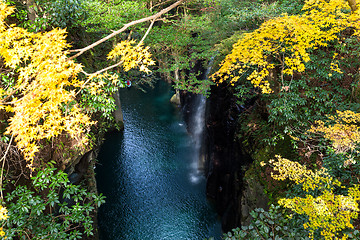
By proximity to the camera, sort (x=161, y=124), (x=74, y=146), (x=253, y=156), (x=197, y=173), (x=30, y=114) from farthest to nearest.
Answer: (x=161, y=124)
(x=197, y=173)
(x=253, y=156)
(x=74, y=146)
(x=30, y=114)

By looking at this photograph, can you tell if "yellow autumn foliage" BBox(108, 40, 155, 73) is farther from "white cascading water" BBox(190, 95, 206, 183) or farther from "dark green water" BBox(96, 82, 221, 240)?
"white cascading water" BBox(190, 95, 206, 183)

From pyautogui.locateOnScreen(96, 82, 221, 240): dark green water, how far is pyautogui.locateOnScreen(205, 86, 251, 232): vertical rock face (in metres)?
0.99

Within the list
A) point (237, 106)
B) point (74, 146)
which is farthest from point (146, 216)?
point (237, 106)

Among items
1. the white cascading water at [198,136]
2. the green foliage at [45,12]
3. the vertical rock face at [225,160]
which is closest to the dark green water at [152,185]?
the white cascading water at [198,136]

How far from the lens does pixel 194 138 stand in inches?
671

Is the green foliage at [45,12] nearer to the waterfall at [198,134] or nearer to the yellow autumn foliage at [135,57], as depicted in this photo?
the yellow autumn foliage at [135,57]

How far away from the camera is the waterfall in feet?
46.3

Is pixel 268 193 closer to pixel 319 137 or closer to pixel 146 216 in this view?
pixel 319 137

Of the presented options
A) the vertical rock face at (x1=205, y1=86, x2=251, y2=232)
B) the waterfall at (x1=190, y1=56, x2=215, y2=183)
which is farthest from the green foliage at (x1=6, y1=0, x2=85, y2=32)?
the waterfall at (x1=190, y1=56, x2=215, y2=183)

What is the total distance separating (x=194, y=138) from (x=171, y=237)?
856 centimetres

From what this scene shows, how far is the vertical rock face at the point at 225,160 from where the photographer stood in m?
9.43

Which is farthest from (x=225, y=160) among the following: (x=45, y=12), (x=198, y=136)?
(x=45, y=12)

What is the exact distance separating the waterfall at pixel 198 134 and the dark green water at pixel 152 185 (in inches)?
6.7

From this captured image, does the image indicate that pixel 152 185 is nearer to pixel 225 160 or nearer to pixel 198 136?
pixel 225 160
